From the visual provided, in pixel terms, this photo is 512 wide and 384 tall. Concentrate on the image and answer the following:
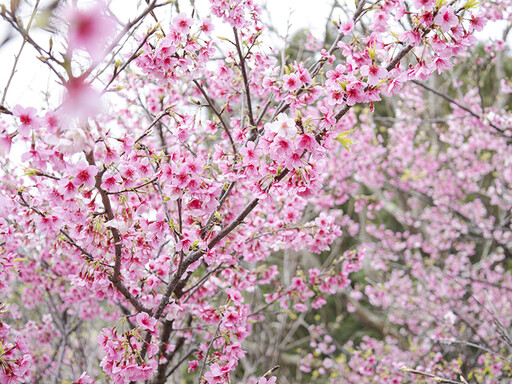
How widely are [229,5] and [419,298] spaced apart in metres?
6.51

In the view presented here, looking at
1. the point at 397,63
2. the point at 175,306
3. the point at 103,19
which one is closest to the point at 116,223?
the point at 175,306

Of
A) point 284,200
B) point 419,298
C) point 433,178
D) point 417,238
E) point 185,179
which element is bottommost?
point 419,298

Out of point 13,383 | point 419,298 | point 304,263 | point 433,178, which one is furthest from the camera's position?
point 304,263

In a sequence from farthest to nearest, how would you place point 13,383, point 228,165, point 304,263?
point 304,263
point 228,165
point 13,383

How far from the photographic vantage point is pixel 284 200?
3.62 meters

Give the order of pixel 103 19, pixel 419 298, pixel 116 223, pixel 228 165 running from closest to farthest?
pixel 103 19 < pixel 116 223 < pixel 228 165 < pixel 419 298

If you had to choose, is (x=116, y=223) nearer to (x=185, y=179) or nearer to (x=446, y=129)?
(x=185, y=179)

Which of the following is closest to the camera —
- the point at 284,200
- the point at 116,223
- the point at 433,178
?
the point at 116,223

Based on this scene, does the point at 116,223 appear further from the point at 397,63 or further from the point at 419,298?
the point at 419,298

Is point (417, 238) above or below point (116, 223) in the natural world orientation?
below

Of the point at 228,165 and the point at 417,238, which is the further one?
the point at 417,238

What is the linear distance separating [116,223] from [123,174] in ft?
0.85

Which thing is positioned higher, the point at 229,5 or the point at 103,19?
the point at 229,5

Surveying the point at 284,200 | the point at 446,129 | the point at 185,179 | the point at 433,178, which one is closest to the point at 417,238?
the point at 433,178
